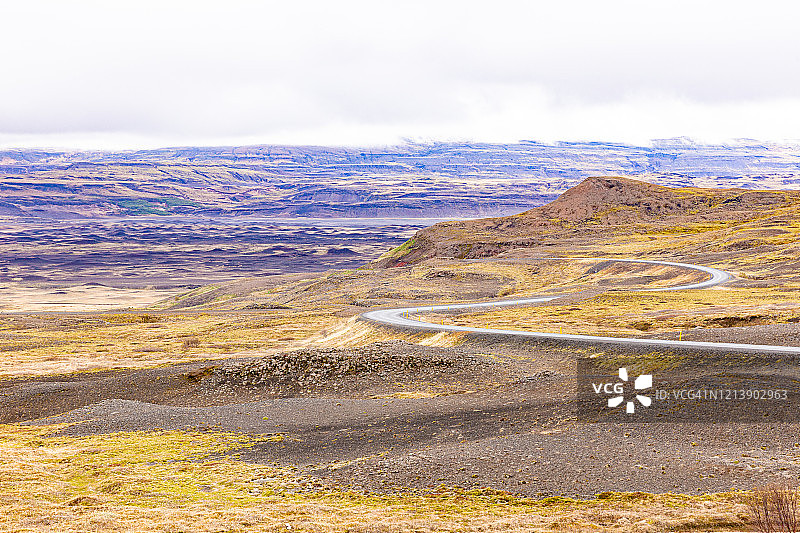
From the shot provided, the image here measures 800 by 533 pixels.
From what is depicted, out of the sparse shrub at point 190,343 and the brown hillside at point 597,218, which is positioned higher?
the brown hillside at point 597,218

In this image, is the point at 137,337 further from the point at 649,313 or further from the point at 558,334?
the point at 649,313

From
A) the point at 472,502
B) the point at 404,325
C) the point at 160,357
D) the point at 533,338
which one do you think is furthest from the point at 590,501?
the point at 160,357

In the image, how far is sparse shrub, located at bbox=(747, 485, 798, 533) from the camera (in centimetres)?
1648

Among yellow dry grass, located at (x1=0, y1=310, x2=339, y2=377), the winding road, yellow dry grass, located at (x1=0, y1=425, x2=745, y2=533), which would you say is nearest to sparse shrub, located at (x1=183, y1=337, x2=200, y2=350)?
yellow dry grass, located at (x1=0, y1=310, x2=339, y2=377)

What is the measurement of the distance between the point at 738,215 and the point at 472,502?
158749 mm

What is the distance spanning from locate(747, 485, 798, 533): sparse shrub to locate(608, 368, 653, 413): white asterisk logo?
898 cm

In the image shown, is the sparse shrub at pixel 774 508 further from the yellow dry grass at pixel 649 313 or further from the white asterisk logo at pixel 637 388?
the yellow dry grass at pixel 649 313

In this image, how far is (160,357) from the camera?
55.8 m

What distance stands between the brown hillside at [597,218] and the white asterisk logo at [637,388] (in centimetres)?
10448

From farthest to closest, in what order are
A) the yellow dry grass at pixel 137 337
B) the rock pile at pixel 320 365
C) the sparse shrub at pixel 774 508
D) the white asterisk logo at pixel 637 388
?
the yellow dry grass at pixel 137 337
the rock pile at pixel 320 365
the white asterisk logo at pixel 637 388
the sparse shrub at pixel 774 508

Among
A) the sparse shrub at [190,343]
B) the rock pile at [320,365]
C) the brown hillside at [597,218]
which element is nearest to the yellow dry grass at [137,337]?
the sparse shrub at [190,343]

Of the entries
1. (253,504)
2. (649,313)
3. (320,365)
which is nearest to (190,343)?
(320,365)

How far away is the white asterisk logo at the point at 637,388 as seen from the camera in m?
28.5

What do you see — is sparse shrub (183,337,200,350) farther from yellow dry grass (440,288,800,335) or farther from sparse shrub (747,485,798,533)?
sparse shrub (747,485,798,533)
